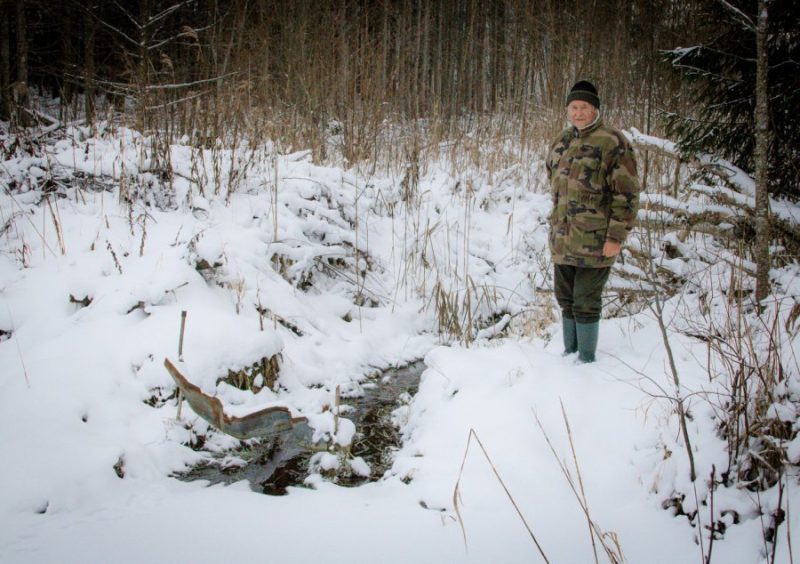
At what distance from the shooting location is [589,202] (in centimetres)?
277

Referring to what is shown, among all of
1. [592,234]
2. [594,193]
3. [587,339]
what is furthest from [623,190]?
[587,339]

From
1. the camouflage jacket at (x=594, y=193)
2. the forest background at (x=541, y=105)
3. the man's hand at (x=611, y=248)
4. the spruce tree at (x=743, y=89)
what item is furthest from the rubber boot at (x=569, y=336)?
the spruce tree at (x=743, y=89)

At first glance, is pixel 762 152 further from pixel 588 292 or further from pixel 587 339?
pixel 587 339

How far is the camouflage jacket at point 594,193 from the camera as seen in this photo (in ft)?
8.82

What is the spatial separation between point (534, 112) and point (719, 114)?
4145 millimetres

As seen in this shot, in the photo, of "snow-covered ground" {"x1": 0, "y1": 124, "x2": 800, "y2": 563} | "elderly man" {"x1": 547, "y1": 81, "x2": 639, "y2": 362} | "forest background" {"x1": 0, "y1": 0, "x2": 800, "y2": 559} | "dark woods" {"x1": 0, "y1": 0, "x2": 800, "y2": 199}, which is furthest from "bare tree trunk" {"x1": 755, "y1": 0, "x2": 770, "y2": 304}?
"elderly man" {"x1": 547, "y1": 81, "x2": 639, "y2": 362}

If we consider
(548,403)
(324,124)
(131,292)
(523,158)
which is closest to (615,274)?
(548,403)

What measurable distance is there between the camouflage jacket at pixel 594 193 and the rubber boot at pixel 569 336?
15.9 inches

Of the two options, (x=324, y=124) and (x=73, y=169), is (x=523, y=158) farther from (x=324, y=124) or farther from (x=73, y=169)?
(x=73, y=169)

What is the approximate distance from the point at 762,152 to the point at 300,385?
10.3 ft

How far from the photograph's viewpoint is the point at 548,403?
2.54 metres

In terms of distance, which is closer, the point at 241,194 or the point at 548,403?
the point at 548,403

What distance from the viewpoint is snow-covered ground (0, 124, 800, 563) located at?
5.77 feet

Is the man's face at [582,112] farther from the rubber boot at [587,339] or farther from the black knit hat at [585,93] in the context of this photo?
the rubber boot at [587,339]
